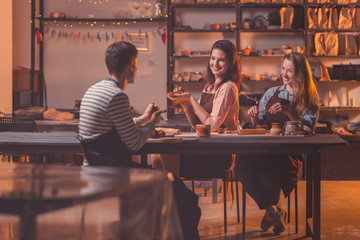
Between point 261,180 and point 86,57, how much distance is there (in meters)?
4.05

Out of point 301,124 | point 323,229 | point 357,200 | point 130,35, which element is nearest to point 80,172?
point 301,124

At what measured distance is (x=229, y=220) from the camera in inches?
163

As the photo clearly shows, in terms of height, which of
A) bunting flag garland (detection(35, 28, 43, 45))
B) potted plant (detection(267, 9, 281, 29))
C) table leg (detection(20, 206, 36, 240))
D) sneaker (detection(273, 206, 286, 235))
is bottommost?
sneaker (detection(273, 206, 286, 235))

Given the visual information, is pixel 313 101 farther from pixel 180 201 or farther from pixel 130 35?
pixel 130 35

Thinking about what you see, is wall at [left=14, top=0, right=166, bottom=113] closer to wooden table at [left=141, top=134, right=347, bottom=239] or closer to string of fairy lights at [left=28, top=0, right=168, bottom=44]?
string of fairy lights at [left=28, top=0, right=168, bottom=44]

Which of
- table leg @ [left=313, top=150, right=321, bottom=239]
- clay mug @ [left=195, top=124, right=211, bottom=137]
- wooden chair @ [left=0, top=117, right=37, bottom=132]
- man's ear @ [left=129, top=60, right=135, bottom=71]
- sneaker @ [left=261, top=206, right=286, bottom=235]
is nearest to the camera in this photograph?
man's ear @ [left=129, top=60, right=135, bottom=71]

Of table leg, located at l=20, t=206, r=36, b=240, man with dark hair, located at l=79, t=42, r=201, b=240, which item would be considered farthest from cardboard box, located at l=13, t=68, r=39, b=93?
table leg, located at l=20, t=206, r=36, b=240

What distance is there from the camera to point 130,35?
6.86 metres

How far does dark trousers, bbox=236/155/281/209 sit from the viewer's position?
3.58 m

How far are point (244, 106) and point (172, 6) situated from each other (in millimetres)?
1579

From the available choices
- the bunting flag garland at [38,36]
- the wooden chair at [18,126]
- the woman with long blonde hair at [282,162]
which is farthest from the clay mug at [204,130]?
the bunting flag garland at [38,36]

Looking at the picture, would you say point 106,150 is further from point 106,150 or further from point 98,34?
point 98,34

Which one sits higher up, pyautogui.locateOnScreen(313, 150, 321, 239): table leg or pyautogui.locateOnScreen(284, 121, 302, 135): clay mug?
pyautogui.locateOnScreen(284, 121, 302, 135): clay mug

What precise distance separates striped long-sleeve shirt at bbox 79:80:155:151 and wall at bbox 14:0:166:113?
169 inches
